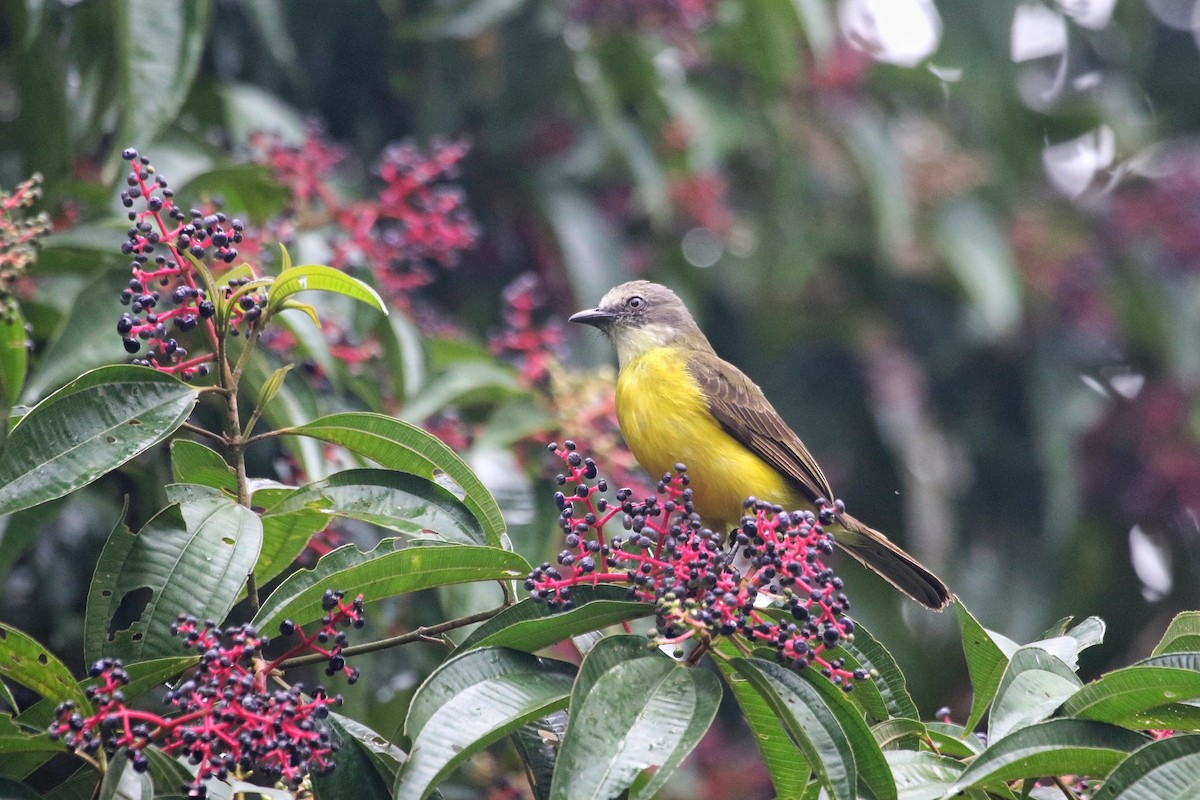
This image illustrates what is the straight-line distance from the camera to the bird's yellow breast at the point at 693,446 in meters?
4.09

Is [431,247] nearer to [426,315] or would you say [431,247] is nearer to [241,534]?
[426,315]

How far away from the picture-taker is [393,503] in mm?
2402

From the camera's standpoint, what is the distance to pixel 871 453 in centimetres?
676

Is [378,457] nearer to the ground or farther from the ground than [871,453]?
farther from the ground

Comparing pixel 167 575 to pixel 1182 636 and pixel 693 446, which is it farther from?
pixel 693 446

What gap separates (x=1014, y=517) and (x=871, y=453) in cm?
83

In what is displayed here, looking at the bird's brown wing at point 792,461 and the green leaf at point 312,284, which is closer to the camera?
the green leaf at point 312,284

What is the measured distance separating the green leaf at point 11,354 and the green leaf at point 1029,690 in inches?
78.8

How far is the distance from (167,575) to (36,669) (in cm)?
25

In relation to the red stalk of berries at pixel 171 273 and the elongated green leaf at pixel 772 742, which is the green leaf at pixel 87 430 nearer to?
the red stalk of berries at pixel 171 273

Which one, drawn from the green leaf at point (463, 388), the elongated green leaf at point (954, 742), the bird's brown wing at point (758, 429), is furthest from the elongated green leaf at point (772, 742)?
the bird's brown wing at point (758, 429)

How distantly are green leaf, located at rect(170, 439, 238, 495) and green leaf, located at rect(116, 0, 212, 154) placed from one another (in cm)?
128

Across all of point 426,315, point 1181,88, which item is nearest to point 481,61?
point 426,315

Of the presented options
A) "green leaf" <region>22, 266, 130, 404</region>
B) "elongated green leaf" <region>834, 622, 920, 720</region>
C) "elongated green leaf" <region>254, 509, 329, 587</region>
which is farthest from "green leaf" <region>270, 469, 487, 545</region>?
"green leaf" <region>22, 266, 130, 404</region>
